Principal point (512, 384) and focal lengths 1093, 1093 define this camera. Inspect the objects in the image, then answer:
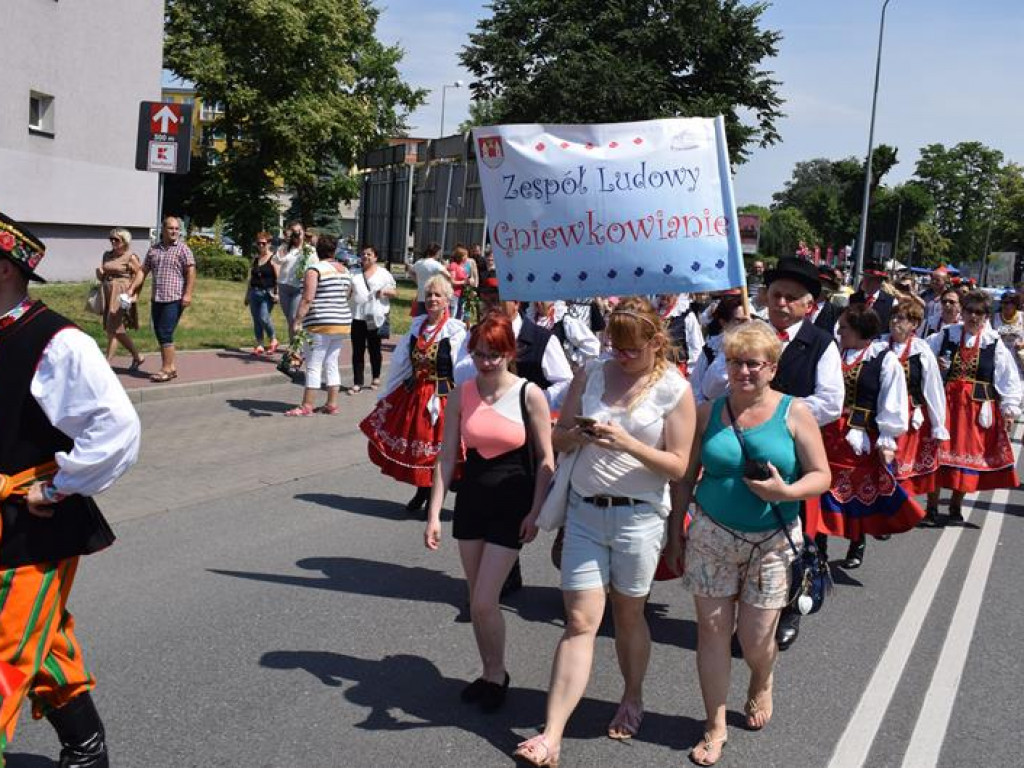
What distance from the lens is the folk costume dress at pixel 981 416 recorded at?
847cm

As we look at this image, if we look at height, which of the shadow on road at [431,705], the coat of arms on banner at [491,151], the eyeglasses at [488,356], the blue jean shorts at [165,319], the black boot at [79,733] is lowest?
the shadow on road at [431,705]

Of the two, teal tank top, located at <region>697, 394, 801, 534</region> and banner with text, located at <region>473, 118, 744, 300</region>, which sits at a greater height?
banner with text, located at <region>473, 118, 744, 300</region>

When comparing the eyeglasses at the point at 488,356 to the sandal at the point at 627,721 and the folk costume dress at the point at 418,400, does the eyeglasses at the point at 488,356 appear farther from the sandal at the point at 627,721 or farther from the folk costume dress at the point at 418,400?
the folk costume dress at the point at 418,400

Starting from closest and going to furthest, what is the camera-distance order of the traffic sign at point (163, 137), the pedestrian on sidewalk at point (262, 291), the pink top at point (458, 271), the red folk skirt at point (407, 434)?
the red folk skirt at point (407, 434) → the traffic sign at point (163, 137) → the pedestrian on sidewalk at point (262, 291) → the pink top at point (458, 271)

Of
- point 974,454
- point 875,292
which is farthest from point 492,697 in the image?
point 875,292

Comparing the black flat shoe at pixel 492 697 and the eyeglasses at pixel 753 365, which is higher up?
the eyeglasses at pixel 753 365

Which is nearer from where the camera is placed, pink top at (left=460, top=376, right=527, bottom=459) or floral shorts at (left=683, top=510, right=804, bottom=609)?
floral shorts at (left=683, top=510, right=804, bottom=609)

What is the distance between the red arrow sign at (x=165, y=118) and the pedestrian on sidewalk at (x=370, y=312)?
2.71 m

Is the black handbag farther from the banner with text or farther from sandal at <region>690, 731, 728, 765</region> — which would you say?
the banner with text

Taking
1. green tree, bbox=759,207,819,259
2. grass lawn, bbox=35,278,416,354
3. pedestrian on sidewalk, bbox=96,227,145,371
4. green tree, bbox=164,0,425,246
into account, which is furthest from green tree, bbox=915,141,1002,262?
pedestrian on sidewalk, bbox=96,227,145,371

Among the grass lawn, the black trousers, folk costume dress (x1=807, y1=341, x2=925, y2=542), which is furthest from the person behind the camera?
the grass lawn

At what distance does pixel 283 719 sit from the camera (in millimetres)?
4273

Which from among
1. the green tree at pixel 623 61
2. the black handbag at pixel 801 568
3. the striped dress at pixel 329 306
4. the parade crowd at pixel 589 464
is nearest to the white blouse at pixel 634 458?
the parade crowd at pixel 589 464

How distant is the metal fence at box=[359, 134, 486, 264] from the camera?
30.0 meters
